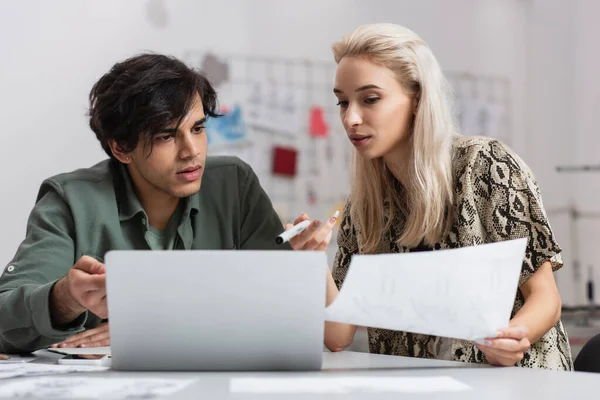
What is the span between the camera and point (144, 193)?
5.43ft

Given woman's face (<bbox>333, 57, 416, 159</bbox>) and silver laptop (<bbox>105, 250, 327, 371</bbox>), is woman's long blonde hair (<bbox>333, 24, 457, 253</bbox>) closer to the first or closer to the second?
woman's face (<bbox>333, 57, 416, 159</bbox>)

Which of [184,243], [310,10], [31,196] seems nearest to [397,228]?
[184,243]

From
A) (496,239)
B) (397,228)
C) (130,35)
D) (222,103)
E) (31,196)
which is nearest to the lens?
(496,239)

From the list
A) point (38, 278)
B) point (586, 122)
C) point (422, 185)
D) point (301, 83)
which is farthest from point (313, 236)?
point (586, 122)

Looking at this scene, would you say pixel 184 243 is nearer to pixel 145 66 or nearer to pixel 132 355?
pixel 145 66

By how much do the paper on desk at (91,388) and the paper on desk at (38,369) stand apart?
0.20 ft

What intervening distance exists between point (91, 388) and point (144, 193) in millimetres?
851

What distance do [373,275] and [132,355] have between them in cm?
31

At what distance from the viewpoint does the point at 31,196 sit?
2.76m

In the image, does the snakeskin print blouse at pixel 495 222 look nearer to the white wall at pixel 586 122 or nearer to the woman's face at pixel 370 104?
the woman's face at pixel 370 104

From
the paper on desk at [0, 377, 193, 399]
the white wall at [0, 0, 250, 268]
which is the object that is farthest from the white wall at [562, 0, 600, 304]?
the paper on desk at [0, 377, 193, 399]

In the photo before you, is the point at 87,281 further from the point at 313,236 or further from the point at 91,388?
the point at 313,236

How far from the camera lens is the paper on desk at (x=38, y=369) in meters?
0.98

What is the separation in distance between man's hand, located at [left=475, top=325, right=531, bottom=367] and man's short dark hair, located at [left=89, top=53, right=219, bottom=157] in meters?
0.80
